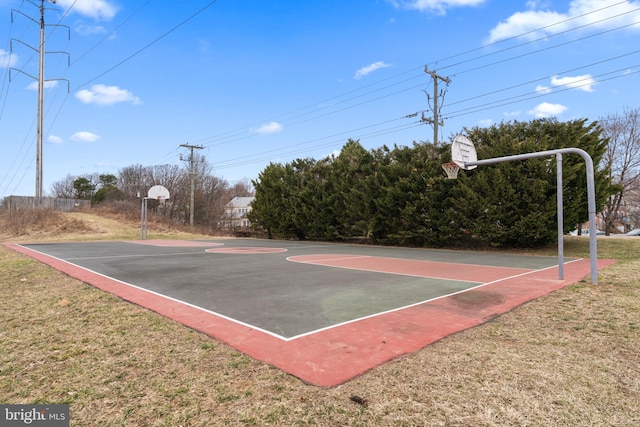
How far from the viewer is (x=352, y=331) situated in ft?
13.2

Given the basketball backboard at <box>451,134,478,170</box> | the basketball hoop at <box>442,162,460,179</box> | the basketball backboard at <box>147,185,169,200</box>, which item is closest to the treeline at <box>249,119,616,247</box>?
the basketball hoop at <box>442,162,460,179</box>

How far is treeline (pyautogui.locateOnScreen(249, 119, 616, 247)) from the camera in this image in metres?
14.0

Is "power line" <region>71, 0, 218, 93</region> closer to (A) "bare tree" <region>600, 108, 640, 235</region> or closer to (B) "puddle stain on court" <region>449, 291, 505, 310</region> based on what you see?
(B) "puddle stain on court" <region>449, 291, 505, 310</region>

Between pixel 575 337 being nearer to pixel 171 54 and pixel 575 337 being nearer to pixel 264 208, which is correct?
pixel 171 54

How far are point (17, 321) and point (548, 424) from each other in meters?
5.74

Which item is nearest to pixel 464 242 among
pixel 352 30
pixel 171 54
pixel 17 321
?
pixel 352 30

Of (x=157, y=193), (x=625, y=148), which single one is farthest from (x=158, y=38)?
(x=625, y=148)

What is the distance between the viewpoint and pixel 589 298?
566cm

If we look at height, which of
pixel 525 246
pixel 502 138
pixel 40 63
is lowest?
pixel 525 246

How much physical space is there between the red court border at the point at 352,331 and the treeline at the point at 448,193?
897cm

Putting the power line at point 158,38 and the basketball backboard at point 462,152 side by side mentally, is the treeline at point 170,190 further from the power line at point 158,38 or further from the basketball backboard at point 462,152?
the basketball backboard at point 462,152

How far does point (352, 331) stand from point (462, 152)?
7191 millimetres

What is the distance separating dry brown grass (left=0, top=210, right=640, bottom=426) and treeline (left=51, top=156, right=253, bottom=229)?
37.1 m

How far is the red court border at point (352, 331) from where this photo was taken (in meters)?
3.15
